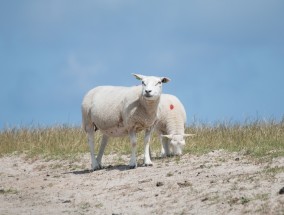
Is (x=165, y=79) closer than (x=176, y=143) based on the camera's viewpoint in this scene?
Yes

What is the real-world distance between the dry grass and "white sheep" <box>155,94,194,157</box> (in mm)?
422

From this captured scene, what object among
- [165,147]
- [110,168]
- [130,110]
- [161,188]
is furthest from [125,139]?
[161,188]

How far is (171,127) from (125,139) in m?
4.42

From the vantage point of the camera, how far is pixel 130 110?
15109mm

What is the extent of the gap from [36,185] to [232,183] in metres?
5.64

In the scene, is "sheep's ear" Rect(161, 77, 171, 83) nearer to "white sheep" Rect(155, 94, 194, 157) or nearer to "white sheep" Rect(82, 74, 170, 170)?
"white sheep" Rect(82, 74, 170, 170)

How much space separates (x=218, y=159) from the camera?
15.0 meters

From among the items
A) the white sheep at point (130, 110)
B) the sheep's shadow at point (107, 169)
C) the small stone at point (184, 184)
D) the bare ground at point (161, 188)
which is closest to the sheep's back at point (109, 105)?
the white sheep at point (130, 110)

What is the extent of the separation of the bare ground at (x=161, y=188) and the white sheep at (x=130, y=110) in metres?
0.83

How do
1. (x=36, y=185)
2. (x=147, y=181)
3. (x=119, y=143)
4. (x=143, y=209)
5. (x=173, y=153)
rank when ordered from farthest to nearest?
1. (x=119, y=143)
2. (x=173, y=153)
3. (x=36, y=185)
4. (x=147, y=181)
5. (x=143, y=209)

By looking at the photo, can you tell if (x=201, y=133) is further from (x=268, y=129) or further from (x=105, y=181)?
(x=105, y=181)

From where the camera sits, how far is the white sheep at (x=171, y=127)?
57.1ft

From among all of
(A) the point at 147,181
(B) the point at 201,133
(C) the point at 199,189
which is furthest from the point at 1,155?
(C) the point at 199,189

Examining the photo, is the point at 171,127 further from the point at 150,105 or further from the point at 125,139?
the point at 125,139
